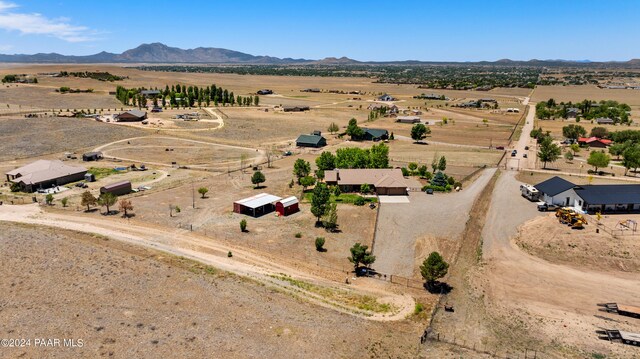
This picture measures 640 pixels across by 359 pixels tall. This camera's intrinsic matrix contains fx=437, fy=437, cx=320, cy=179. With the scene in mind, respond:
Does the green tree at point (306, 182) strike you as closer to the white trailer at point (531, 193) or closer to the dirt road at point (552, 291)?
the dirt road at point (552, 291)

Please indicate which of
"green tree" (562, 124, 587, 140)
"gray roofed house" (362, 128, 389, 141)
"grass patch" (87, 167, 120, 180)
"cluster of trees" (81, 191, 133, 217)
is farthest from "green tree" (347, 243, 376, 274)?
"green tree" (562, 124, 587, 140)

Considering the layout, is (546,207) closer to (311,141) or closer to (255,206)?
(255,206)

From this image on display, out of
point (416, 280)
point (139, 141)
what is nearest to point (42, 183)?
point (139, 141)

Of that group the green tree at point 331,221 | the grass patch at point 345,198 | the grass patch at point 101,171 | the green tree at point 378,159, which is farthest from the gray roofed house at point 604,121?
the grass patch at point 101,171

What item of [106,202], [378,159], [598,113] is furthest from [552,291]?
[598,113]

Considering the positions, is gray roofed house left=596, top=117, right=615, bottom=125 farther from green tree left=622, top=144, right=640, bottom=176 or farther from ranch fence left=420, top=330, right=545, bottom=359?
ranch fence left=420, top=330, right=545, bottom=359

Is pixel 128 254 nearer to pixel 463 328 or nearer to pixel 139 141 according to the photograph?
pixel 463 328
